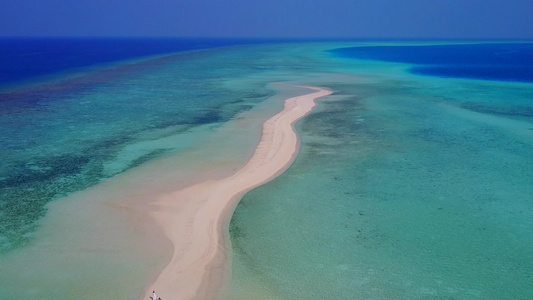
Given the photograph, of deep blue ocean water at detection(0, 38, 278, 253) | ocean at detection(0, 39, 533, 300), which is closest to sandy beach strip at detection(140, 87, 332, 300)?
ocean at detection(0, 39, 533, 300)

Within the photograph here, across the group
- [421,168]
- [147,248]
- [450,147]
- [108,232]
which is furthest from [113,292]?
[450,147]

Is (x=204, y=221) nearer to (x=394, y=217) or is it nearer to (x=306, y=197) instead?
(x=306, y=197)

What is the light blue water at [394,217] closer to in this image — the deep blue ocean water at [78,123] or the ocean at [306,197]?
the ocean at [306,197]

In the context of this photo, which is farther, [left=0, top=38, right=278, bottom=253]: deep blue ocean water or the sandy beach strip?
[left=0, top=38, right=278, bottom=253]: deep blue ocean water

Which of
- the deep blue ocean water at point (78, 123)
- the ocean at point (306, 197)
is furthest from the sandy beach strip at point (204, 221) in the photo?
the deep blue ocean water at point (78, 123)

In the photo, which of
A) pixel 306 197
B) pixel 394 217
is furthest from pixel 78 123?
pixel 394 217

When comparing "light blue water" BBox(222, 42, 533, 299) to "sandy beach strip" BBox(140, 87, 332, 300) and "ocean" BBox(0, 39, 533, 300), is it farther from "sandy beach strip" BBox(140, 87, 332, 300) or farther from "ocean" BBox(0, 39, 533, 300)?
"sandy beach strip" BBox(140, 87, 332, 300)
